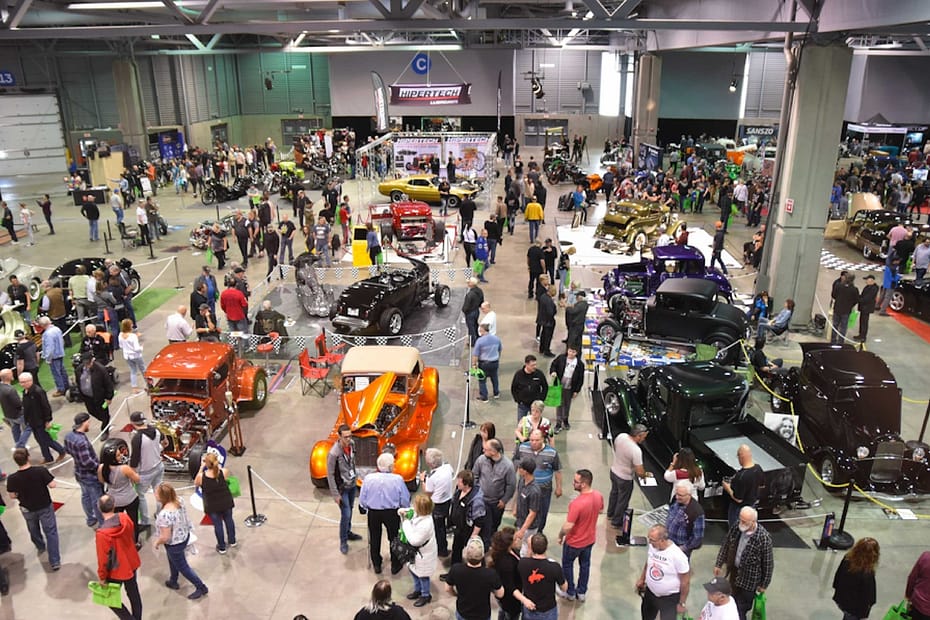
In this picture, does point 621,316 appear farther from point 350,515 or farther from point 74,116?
point 74,116

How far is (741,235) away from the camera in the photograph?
25.0 metres

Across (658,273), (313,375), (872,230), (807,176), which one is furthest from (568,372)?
(872,230)

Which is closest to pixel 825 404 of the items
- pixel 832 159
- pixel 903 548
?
pixel 903 548

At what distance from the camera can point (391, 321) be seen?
14234mm

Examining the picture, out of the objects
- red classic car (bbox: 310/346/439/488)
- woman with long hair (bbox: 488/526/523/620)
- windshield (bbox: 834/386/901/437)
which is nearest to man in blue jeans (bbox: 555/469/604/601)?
woman with long hair (bbox: 488/526/523/620)

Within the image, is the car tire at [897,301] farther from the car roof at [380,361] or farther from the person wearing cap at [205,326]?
the person wearing cap at [205,326]

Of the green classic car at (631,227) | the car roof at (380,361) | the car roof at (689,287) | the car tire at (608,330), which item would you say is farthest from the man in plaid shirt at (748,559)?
the green classic car at (631,227)

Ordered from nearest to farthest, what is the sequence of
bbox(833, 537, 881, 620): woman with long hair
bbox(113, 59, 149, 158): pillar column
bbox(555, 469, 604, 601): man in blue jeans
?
bbox(833, 537, 881, 620): woman with long hair
bbox(555, 469, 604, 601): man in blue jeans
bbox(113, 59, 149, 158): pillar column

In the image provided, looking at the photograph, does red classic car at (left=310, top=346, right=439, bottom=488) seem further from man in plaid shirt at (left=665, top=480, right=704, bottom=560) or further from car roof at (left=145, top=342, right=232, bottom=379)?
man in plaid shirt at (left=665, top=480, right=704, bottom=560)

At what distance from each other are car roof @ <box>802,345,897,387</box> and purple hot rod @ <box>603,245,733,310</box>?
4.61 meters

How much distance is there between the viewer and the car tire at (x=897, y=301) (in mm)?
16797

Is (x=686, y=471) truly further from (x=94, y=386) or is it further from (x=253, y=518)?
(x=94, y=386)

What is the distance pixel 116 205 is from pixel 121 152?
1207cm

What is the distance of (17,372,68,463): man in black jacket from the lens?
964cm
